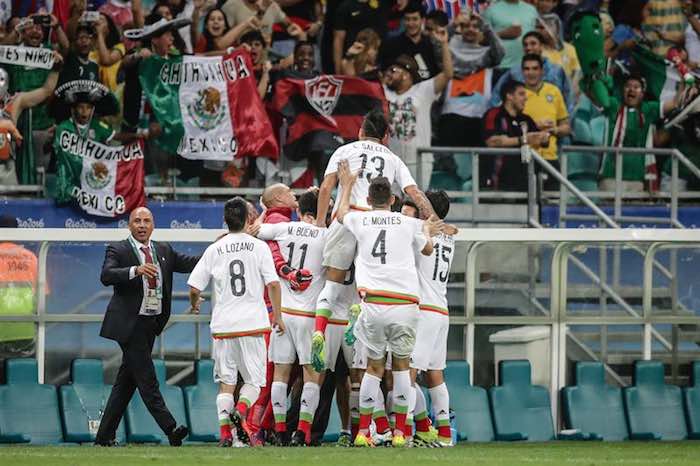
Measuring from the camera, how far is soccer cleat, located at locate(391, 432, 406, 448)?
495 inches

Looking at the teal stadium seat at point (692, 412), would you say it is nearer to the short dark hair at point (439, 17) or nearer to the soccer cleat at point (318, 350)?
the short dark hair at point (439, 17)

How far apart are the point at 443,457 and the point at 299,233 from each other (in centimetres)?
280

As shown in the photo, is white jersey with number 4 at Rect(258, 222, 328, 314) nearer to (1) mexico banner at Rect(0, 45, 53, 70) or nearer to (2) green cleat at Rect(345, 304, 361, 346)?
(2) green cleat at Rect(345, 304, 361, 346)

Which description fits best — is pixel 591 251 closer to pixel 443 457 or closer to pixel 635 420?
pixel 635 420

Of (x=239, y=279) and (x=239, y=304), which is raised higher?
(x=239, y=279)

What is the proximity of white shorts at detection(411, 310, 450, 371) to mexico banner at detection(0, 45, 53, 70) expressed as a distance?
693cm

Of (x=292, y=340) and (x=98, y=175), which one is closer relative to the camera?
(x=292, y=340)

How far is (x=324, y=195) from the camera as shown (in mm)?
12922

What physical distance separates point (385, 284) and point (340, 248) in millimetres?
608

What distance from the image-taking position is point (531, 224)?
18656mm

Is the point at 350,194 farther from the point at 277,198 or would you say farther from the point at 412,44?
the point at 412,44

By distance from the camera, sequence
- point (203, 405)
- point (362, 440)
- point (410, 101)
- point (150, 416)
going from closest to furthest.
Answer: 1. point (362, 440)
2. point (150, 416)
3. point (203, 405)
4. point (410, 101)

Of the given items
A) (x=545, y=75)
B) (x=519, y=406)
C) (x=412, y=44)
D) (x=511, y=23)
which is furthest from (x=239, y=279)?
(x=511, y=23)

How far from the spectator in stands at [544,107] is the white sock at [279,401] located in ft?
24.1
